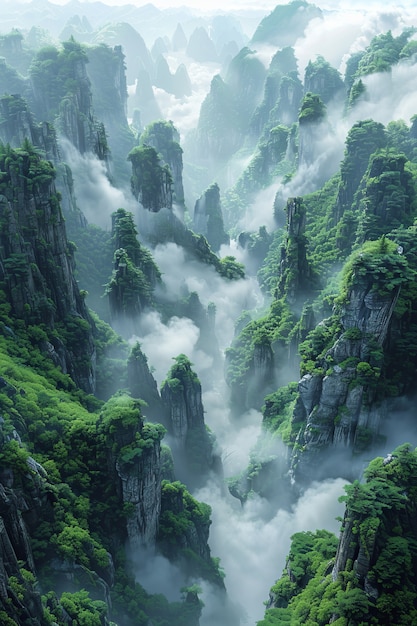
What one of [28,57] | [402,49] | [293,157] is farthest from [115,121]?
[402,49]

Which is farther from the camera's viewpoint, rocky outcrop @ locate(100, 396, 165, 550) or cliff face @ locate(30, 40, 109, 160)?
cliff face @ locate(30, 40, 109, 160)

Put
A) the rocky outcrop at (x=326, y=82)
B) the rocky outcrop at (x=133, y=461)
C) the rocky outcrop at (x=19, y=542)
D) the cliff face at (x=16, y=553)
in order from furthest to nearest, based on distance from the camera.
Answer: the rocky outcrop at (x=326, y=82) → the rocky outcrop at (x=133, y=461) → the rocky outcrop at (x=19, y=542) → the cliff face at (x=16, y=553)

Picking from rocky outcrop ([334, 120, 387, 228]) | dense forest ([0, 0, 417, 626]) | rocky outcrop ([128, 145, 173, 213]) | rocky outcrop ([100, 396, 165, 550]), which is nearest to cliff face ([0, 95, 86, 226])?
dense forest ([0, 0, 417, 626])

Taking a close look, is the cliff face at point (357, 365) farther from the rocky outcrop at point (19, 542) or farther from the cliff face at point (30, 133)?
the cliff face at point (30, 133)

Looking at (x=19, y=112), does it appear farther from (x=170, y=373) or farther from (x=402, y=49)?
(x=402, y=49)

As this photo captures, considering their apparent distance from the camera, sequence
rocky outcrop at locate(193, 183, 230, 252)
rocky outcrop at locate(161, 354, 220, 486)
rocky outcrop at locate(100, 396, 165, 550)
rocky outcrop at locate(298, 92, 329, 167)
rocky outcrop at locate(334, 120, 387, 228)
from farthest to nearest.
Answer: rocky outcrop at locate(193, 183, 230, 252) < rocky outcrop at locate(298, 92, 329, 167) < rocky outcrop at locate(334, 120, 387, 228) < rocky outcrop at locate(161, 354, 220, 486) < rocky outcrop at locate(100, 396, 165, 550)

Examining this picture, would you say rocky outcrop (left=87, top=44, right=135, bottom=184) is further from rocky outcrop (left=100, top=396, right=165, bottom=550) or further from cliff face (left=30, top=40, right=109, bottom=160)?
rocky outcrop (left=100, top=396, right=165, bottom=550)

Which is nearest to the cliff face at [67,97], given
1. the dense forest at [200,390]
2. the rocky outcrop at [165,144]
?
the dense forest at [200,390]

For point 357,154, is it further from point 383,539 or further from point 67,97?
point 383,539
